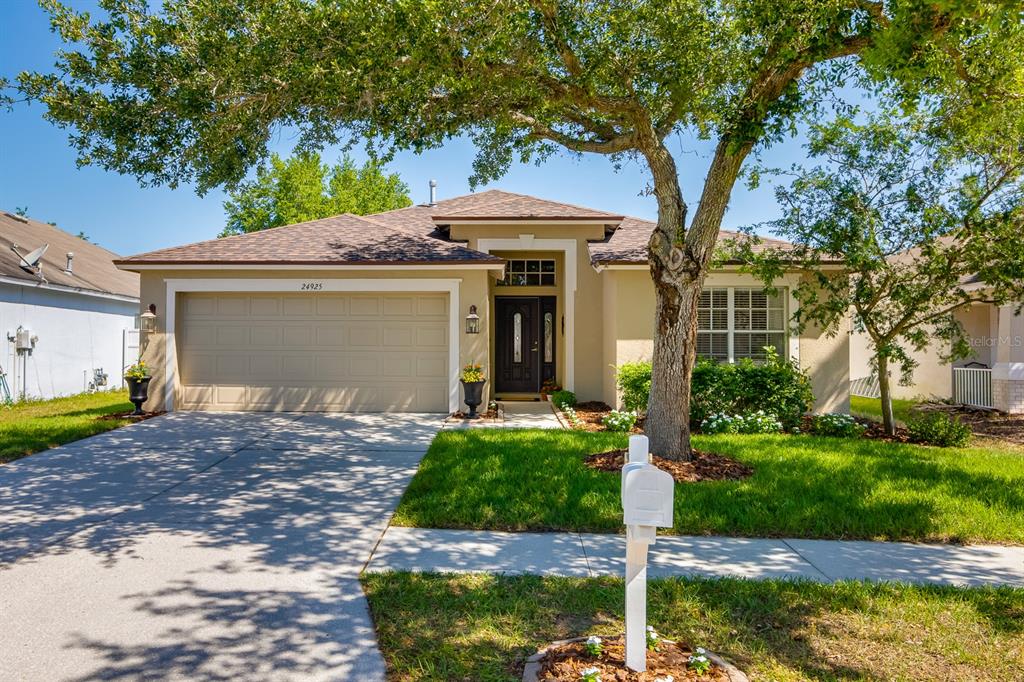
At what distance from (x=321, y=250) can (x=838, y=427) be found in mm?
10248

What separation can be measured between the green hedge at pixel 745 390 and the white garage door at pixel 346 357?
164 inches

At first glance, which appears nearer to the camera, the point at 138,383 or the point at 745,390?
the point at 745,390

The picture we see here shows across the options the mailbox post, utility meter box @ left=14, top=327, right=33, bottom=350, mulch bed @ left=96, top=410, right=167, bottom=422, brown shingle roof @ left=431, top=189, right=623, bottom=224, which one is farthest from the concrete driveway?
utility meter box @ left=14, top=327, right=33, bottom=350

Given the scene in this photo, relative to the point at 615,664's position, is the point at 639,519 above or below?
above

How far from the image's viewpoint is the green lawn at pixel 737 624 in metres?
3.28

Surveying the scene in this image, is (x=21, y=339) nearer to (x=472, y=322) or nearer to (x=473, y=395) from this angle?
(x=472, y=322)

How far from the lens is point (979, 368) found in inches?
597

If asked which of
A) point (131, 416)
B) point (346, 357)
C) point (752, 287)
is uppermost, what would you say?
point (752, 287)

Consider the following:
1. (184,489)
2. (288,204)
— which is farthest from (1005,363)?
(288,204)

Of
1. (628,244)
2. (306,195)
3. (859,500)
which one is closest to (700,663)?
(859,500)

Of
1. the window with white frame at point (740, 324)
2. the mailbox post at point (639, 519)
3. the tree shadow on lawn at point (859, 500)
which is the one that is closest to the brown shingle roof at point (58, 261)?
the window with white frame at point (740, 324)

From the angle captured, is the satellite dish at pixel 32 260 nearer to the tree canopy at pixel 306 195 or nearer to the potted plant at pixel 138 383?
the potted plant at pixel 138 383

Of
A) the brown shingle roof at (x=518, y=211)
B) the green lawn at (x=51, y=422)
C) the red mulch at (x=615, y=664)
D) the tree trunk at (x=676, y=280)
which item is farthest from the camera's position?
the brown shingle roof at (x=518, y=211)

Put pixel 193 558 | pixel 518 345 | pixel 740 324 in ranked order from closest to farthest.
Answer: pixel 193 558
pixel 740 324
pixel 518 345
